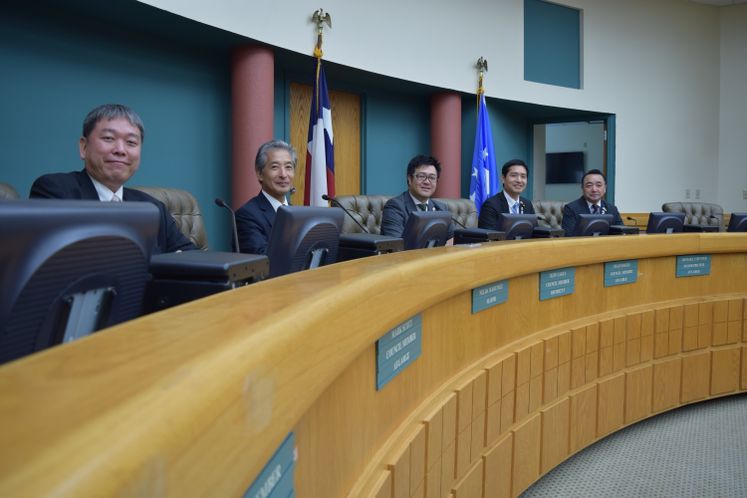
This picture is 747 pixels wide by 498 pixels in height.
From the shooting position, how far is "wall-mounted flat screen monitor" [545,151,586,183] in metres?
9.45

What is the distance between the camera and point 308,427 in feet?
2.14

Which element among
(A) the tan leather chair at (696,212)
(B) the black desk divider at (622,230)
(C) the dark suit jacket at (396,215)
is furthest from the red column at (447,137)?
(B) the black desk divider at (622,230)

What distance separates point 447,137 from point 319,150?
Result: 6.01ft

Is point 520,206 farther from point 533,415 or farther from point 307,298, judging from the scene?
point 307,298

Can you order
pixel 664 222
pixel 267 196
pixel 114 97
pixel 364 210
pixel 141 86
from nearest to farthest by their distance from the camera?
pixel 267 196 → pixel 664 222 → pixel 364 210 → pixel 114 97 → pixel 141 86

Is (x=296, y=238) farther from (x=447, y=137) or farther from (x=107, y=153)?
(x=447, y=137)

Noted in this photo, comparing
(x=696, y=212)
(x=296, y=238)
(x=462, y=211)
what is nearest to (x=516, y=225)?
(x=296, y=238)

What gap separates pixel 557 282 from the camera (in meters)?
1.85

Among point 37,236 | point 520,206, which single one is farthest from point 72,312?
point 520,206

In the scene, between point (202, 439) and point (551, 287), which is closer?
point (202, 439)

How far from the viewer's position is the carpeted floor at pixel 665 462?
1.85m

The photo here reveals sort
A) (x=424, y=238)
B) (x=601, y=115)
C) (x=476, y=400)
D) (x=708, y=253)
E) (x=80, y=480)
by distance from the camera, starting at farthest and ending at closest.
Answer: (x=601, y=115)
(x=708, y=253)
(x=424, y=238)
(x=476, y=400)
(x=80, y=480)

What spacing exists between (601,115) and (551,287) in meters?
5.81

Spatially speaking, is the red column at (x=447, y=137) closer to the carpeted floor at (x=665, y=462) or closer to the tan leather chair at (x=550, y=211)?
the tan leather chair at (x=550, y=211)
